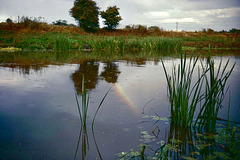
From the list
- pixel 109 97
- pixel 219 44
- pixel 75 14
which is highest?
pixel 75 14

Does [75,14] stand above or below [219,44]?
above

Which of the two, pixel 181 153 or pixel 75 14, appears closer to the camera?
pixel 181 153

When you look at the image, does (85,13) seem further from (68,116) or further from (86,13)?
(68,116)

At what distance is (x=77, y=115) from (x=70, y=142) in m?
0.52

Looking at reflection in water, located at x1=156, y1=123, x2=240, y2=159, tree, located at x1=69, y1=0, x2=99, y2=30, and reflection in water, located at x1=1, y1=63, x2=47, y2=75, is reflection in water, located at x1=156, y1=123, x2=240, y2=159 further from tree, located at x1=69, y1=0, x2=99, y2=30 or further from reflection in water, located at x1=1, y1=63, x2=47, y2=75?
tree, located at x1=69, y1=0, x2=99, y2=30

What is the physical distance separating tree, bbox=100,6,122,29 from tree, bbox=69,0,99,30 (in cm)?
208

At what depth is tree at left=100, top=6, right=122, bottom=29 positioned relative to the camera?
95.6 ft

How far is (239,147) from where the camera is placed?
1.52m

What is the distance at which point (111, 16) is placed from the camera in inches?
1155

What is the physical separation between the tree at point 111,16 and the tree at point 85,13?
6.82 feet

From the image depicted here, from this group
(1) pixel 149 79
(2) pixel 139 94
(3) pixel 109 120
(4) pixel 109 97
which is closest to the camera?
(3) pixel 109 120

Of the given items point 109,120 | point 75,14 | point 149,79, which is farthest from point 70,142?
point 75,14

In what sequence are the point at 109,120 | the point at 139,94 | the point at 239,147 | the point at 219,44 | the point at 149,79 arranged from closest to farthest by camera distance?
the point at 239,147, the point at 109,120, the point at 139,94, the point at 149,79, the point at 219,44

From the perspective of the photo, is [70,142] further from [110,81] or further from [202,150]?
[110,81]
